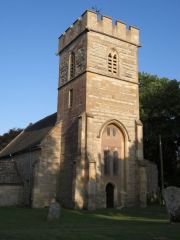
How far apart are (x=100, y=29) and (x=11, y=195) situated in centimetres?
1685

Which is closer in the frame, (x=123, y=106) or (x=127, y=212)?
(x=127, y=212)

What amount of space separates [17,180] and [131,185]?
10.7 m

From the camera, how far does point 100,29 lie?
28.6 meters

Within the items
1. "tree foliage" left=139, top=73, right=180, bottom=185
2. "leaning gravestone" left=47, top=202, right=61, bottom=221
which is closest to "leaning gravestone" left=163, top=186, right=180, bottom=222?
"leaning gravestone" left=47, top=202, right=61, bottom=221

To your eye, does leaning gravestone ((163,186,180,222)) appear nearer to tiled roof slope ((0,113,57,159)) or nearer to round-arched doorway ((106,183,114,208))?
round-arched doorway ((106,183,114,208))

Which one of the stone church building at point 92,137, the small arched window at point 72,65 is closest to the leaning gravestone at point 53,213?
the stone church building at point 92,137

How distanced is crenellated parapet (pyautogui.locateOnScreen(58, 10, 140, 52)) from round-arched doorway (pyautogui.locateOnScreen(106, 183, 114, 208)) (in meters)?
13.4

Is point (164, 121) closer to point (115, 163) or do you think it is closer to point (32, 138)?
point (115, 163)

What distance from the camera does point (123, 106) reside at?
2823 cm

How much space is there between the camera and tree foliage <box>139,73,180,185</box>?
36.5 m

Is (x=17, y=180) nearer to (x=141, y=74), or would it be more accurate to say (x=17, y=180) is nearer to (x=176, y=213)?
(x=176, y=213)

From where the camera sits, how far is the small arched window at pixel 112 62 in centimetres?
2877

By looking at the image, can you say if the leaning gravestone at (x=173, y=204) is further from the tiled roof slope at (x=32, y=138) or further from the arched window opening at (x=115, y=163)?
A: the tiled roof slope at (x=32, y=138)

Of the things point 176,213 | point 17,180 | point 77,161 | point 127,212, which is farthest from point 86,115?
point 176,213
